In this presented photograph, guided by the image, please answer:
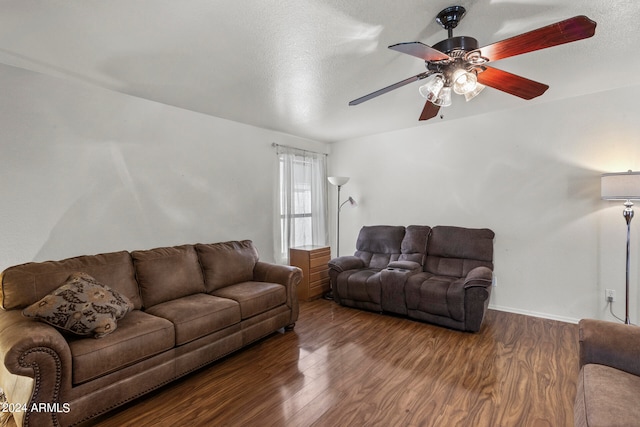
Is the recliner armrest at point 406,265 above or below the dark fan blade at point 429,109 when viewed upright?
below

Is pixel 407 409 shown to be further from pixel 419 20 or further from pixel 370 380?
pixel 419 20

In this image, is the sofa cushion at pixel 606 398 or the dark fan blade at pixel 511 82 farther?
the dark fan blade at pixel 511 82

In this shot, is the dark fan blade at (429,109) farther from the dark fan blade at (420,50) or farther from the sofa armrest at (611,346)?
the sofa armrest at (611,346)

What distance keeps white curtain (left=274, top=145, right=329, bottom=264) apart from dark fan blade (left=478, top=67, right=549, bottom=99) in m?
3.01

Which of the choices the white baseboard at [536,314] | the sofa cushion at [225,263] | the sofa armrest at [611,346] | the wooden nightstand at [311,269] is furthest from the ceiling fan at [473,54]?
the wooden nightstand at [311,269]

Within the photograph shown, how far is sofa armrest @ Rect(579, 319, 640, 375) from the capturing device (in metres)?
1.51

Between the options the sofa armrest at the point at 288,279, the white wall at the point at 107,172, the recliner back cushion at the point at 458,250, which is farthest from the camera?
the recliner back cushion at the point at 458,250

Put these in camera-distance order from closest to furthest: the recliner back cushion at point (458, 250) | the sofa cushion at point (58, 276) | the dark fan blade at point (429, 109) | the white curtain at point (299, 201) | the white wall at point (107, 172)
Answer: the sofa cushion at point (58, 276) → the dark fan blade at point (429, 109) → the white wall at point (107, 172) → the recliner back cushion at point (458, 250) → the white curtain at point (299, 201)

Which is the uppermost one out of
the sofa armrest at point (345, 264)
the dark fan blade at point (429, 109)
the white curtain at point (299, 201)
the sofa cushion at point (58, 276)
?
the dark fan blade at point (429, 109)

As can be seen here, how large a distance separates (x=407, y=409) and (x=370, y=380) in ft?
1.22

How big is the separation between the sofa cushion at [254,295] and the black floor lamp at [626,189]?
10.5 ft

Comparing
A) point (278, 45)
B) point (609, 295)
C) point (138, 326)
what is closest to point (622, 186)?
point (609, 295)

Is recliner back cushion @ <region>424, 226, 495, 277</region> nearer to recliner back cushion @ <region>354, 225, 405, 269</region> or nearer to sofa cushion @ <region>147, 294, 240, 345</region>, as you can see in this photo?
recliner back cushion @ <region>354, 225, 405, 269</region>

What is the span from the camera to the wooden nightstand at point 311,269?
4.20 meters
